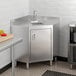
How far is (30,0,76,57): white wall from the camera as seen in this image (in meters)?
4.48

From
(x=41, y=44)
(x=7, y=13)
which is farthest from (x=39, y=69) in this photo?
(x=7, y=13)

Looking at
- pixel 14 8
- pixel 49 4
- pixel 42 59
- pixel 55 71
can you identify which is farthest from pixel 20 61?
A: pixel 49 4

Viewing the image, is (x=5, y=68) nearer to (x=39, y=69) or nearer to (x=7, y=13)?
(x=39, y=69)

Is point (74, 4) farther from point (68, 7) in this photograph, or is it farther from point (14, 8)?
point (14, 8)

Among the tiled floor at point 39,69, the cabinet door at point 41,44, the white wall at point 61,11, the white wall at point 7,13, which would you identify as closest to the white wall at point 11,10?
the white wall at point 7,13

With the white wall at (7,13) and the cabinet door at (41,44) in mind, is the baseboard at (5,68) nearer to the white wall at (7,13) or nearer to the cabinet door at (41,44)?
the white wall at (7,13)

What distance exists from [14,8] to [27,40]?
0.69 metres

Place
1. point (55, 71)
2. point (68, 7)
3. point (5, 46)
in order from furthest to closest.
Answer: point (68, 7) < point (55, 71) < point (5, 46)

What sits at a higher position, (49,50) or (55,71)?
(49,50)

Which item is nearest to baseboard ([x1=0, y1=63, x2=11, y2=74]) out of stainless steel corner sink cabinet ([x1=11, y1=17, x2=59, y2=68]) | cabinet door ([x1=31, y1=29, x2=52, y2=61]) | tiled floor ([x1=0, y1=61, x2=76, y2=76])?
tiled floor ([x1=0, y1=61, x2=76, y2=76])

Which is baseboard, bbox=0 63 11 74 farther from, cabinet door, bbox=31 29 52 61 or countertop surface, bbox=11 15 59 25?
countertop surface, bbox=11 15 59 25

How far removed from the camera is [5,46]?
112 inches

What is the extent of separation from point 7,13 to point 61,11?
1129mm

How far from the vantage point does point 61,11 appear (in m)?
4.57
